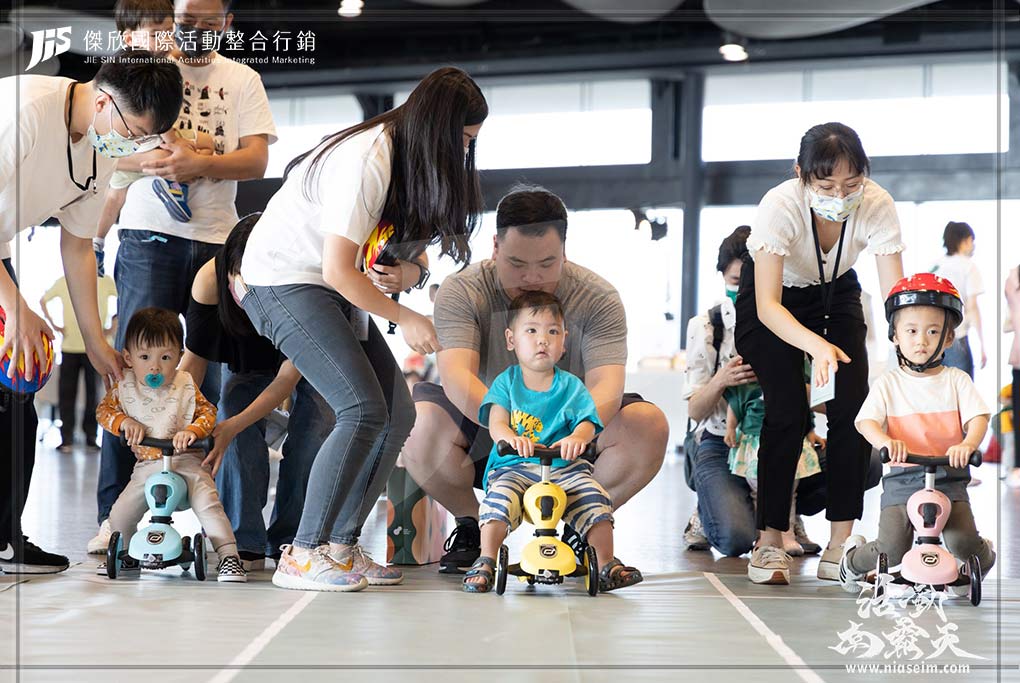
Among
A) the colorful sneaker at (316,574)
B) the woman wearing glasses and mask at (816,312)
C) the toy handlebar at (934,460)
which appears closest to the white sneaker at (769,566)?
the woman wearing glasses and mask at (816,312)

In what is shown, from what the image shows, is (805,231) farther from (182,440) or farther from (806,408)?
(182,440)

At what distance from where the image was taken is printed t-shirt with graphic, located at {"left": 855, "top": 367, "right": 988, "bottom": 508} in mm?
1898

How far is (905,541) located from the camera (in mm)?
1919

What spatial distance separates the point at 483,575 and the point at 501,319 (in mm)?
448

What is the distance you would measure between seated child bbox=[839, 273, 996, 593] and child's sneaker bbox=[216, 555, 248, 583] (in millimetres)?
1110

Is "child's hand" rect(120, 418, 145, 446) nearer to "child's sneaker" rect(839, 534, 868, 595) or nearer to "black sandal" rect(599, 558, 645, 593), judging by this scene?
"black sandal" rect(599, 558, 645, 593)

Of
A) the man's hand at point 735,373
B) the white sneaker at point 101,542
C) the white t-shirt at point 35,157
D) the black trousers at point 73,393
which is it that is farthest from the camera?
the black trousers at point 73,393

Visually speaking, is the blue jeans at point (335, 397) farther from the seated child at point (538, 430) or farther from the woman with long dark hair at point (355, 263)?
the seated child at point (538, 430)

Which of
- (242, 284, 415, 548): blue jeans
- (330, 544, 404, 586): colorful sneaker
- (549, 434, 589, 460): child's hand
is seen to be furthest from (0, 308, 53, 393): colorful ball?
(549, 434, 589, 460): child's hand

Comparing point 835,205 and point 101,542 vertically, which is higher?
point 835,205

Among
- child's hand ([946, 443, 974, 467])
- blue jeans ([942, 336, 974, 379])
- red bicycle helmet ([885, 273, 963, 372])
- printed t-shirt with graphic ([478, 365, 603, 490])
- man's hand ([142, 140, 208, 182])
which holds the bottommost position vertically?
child's hand ([946, 443, 974, 467])

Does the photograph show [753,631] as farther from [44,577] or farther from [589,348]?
[44,577]

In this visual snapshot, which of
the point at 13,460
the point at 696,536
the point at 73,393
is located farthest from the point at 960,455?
the point at 73,393

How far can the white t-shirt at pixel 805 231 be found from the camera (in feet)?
6.45
